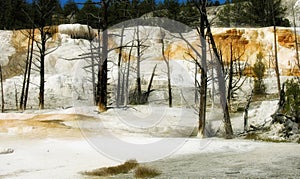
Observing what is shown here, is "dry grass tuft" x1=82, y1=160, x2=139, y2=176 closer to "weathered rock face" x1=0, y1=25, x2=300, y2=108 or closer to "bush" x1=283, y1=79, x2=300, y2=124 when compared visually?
"bush" x1=283, y1=79, x2=300, y2=124

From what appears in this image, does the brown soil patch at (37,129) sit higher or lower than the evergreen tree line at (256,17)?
lower

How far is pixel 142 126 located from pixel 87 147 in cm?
639

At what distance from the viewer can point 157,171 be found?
9.39 meters

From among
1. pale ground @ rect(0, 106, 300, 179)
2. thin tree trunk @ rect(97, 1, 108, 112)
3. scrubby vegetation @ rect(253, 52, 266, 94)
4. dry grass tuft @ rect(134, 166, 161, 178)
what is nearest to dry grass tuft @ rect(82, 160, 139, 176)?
pale ground @ rect(0, 106, 300, 179)

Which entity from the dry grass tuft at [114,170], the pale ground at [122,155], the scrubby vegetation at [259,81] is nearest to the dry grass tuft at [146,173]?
the pale ground at [122,155]

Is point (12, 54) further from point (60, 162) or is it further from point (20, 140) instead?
point (60, 162)

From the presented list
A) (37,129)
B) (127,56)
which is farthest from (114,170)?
(127,56)

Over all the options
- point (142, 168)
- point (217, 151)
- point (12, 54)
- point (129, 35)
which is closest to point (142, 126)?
point (217, 151)

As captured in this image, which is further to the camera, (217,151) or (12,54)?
(12,54)

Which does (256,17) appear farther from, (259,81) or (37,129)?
(37,129)

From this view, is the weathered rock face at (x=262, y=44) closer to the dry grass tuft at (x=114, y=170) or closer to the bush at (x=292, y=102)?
the bush at (x=292, y=102)

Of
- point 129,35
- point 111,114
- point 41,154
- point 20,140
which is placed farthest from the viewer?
point 129,35

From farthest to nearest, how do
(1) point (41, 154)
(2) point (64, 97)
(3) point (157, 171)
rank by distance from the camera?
1. (2) point (64, 97)
2. (1) point (41, 154)
3. (3) point (157, 171)

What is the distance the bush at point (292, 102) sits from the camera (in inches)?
677
